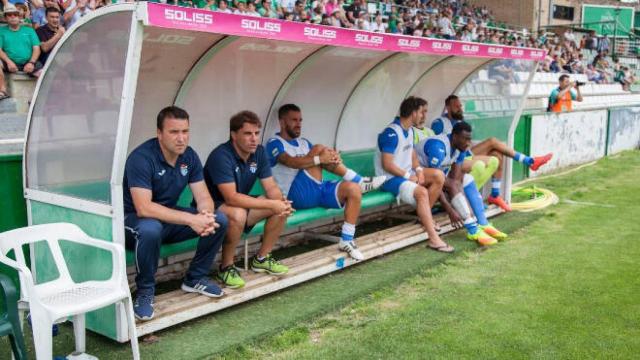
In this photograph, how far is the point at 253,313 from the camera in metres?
4.30

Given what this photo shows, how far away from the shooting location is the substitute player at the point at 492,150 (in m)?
7.36

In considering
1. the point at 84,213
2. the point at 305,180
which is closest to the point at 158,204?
the point at 84,213

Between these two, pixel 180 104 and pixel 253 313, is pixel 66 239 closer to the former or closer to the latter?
pixel 253 313

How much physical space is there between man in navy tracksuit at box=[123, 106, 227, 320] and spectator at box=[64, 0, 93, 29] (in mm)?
4696

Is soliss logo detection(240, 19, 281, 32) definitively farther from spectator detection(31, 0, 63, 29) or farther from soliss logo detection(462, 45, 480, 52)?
spectator detection(31, 0, 63, 29)

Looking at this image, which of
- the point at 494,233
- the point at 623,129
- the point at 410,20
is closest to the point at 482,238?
the point at 494,233

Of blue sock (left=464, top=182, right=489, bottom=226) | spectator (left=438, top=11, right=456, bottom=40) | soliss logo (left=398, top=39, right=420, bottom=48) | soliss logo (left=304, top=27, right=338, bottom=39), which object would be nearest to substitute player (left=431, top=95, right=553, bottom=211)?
blue sock (left=464, top=182, right=489, bottom=226)

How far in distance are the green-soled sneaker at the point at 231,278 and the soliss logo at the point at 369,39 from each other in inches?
79.7

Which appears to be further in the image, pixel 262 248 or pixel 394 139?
pixel 394 139

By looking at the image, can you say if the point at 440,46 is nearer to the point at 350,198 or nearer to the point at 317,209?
the point at 350,198

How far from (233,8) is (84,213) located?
27.5 feet

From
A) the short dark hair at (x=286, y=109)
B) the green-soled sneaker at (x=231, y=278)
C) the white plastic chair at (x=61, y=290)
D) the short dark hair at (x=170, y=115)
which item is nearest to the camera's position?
the white plastic chair at (x=61, y=290)

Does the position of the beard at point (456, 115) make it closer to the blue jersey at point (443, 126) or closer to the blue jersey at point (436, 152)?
the blue jersey at point (443, 126)

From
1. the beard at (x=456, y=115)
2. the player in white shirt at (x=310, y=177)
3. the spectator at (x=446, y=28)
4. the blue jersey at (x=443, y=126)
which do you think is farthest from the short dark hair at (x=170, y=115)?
the spectator at (x=446, y=28)
